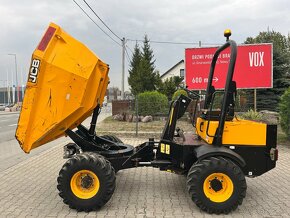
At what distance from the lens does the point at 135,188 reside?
6.19 m

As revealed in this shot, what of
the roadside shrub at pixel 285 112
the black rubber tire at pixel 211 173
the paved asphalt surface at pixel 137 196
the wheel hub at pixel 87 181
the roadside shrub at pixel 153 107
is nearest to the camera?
the black rubber tire at pixel 211 173

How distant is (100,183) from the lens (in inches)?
197

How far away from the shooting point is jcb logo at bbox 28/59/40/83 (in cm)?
515

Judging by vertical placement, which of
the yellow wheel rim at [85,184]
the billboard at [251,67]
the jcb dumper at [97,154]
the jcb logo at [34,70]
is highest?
the billboard at [251,67]

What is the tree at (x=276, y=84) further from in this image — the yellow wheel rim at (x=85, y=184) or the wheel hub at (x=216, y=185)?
the yellow wheel rim at (x=85, y=184)

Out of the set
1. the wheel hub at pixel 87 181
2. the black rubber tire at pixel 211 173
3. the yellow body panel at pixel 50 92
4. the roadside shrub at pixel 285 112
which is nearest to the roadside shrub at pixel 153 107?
the roadside shrub at pixel 285 112

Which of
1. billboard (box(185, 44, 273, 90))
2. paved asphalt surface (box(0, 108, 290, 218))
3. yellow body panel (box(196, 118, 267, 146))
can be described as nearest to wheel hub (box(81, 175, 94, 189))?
paved asphalt surface (box(0, 108, 290, 218))

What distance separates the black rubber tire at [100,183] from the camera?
4977 mm

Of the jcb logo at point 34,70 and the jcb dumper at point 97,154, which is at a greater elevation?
the jcb logo at point 34,70

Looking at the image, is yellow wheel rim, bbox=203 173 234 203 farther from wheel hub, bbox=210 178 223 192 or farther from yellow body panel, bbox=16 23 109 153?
yellow body panel, bbox=16 23 109 153

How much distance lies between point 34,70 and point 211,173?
292 centimetres

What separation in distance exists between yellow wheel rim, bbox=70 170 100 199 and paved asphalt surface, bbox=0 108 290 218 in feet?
0.85

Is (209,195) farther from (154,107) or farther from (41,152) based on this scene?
(154,107)

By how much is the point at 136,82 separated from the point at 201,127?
33256mm
